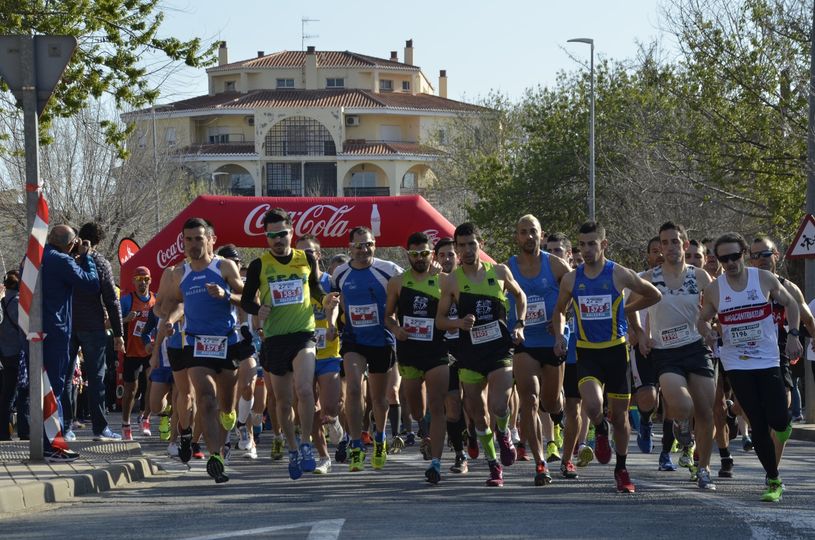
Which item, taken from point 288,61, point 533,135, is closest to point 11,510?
point 533,135

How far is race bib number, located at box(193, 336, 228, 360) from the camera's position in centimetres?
1257

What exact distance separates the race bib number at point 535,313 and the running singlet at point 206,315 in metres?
2.50

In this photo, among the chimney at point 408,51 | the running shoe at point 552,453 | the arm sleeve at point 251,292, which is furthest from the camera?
the chimney at point 408,51

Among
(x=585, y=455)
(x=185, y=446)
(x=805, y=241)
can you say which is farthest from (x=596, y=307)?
(x=805, y=241)

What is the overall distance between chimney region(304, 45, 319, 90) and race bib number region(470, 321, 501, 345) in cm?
11206

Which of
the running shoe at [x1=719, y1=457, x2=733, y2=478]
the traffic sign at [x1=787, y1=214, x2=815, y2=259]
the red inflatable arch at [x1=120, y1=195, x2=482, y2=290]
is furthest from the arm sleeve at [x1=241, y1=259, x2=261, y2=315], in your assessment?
the red inflatable arch at [x1=120, y1=195, x2=482, y2=290]

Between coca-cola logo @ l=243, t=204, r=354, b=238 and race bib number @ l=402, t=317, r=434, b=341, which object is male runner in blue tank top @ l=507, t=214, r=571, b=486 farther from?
coca-cola logo @ l=243, t=204, r=354, b=238

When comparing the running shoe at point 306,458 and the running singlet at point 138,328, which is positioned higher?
the running singlet at point 138,328

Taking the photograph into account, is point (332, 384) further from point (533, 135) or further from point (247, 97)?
point (247, 97)

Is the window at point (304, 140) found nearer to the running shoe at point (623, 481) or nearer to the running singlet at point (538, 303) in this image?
the running singlet at point (538, 303)

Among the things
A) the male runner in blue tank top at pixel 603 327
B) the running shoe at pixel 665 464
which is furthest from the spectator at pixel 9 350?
the male runner in blue tank top at pixel 603 327

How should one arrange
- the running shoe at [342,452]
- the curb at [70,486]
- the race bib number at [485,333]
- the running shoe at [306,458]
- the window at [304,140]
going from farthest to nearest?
the window at [304,140] < the running shoe at [342,452] < the running shoe at [306,458] < the race bib number at [485,333] < the curb at [70,486]

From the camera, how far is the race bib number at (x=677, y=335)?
1227 cm

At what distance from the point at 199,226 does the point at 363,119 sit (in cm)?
10402
